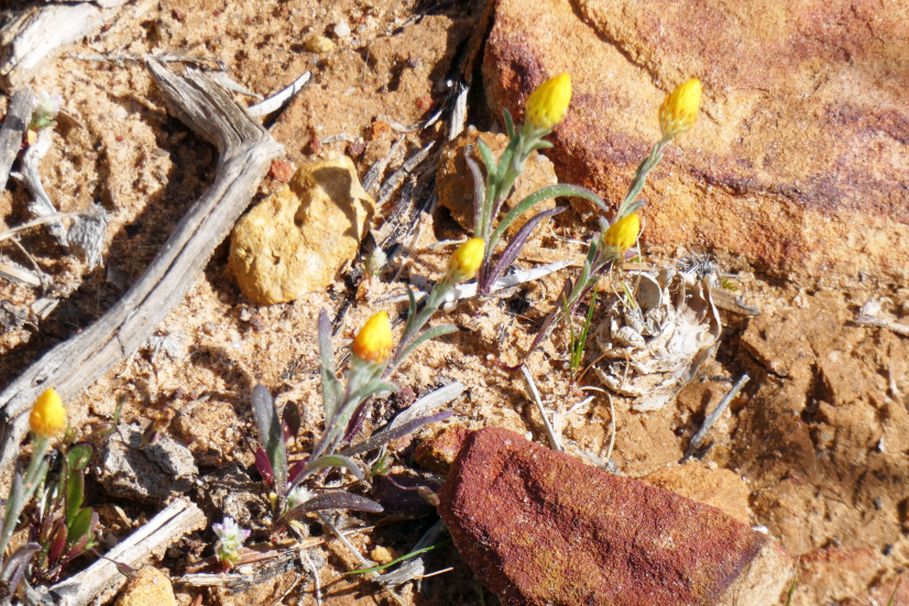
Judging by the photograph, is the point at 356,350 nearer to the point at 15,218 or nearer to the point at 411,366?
the point at 411,366

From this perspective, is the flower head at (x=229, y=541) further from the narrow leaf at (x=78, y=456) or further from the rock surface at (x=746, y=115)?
the rock surface at (x=746, y=115)

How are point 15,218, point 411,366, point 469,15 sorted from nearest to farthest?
point 411,366
point 15,218
point 469,15

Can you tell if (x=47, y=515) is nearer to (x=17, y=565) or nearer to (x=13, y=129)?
(x=17, y=565)

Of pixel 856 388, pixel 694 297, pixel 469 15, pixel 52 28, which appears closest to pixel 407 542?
pixel 694 297

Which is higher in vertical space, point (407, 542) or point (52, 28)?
point (52, 28)

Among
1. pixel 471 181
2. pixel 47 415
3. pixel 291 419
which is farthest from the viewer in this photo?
pixel 471 181

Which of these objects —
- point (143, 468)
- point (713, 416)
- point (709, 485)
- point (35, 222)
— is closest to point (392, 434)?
point (143, 468)

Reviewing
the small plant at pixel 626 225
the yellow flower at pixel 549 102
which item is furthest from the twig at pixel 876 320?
the yellow flower at pixel 549 102
